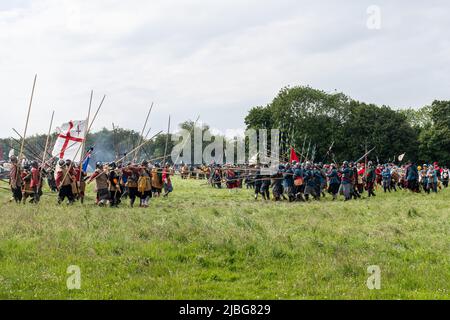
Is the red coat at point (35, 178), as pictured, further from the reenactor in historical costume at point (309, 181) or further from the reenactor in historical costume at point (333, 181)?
the reenactor in historical costume at point (333, 181)

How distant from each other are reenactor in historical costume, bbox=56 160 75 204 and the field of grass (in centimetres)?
623

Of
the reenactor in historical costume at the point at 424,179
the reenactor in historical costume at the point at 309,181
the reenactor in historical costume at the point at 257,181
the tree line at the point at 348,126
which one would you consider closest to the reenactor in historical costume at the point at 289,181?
the reenactor in historical costume at the point at 309,181

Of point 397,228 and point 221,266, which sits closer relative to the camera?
point 221,266

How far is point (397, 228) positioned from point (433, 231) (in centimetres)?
82

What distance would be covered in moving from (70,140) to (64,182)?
2824 millimetres

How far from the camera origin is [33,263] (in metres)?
9.30

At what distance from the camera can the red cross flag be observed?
2267 centimetres

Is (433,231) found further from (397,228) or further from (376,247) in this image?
(376,247)

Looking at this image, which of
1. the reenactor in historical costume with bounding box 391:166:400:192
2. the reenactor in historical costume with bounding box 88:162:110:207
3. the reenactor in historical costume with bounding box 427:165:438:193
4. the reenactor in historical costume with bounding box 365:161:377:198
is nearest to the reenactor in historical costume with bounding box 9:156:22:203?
the reenactor in historical costume with bounding box 88:162:110:207

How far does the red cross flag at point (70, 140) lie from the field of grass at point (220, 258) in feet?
27.6

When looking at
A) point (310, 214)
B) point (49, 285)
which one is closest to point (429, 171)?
point (310, 214)

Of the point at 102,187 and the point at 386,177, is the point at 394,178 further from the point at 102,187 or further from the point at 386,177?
the point at 102,187

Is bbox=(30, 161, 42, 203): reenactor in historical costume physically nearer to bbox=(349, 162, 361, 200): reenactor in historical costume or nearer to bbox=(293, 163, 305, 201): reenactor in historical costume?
bbox=(293, 163, 305, 201): reenactor in historical costume

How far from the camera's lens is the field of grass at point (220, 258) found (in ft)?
25.4
